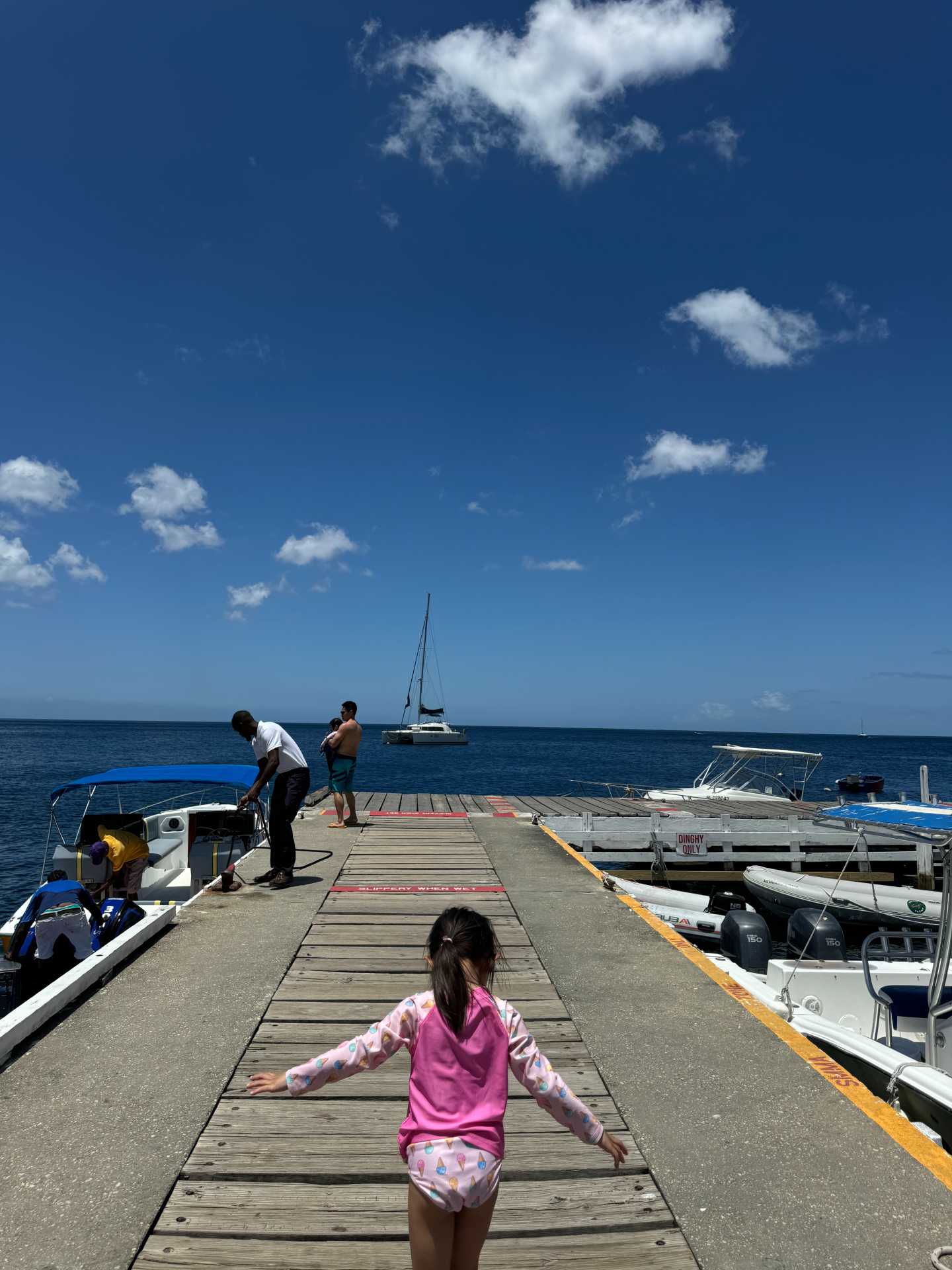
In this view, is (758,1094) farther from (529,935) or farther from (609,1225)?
(529,935)

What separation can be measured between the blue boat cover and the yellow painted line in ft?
5.35

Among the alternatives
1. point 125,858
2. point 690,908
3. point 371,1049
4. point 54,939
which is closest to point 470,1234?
point 371,1049

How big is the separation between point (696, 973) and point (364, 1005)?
255 cm

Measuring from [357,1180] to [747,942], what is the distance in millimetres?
8525

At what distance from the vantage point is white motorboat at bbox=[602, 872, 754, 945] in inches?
518

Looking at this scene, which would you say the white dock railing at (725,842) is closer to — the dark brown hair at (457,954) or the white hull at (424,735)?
the dark brown hair at (457,954)

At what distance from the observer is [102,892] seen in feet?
32.6

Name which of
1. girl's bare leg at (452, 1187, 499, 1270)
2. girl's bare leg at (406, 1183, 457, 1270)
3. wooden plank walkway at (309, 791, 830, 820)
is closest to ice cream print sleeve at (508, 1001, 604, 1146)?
girl's bare leg at (452, 1187, 499, 1270)

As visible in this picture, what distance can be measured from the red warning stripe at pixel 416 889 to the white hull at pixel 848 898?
884cm

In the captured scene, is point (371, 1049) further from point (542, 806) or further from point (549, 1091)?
point (542, 806)

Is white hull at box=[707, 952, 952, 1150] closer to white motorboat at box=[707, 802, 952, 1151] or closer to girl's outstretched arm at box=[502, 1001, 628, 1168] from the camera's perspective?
white motorboat at box=[707, 802, 952, 1151]

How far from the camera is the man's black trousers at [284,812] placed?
27.2 feet

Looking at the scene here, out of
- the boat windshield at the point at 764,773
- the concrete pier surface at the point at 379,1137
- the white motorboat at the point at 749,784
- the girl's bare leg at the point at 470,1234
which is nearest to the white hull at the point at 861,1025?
the concrete pier surface at the point at 379,1137

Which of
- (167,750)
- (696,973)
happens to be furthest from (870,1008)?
(167,750)
